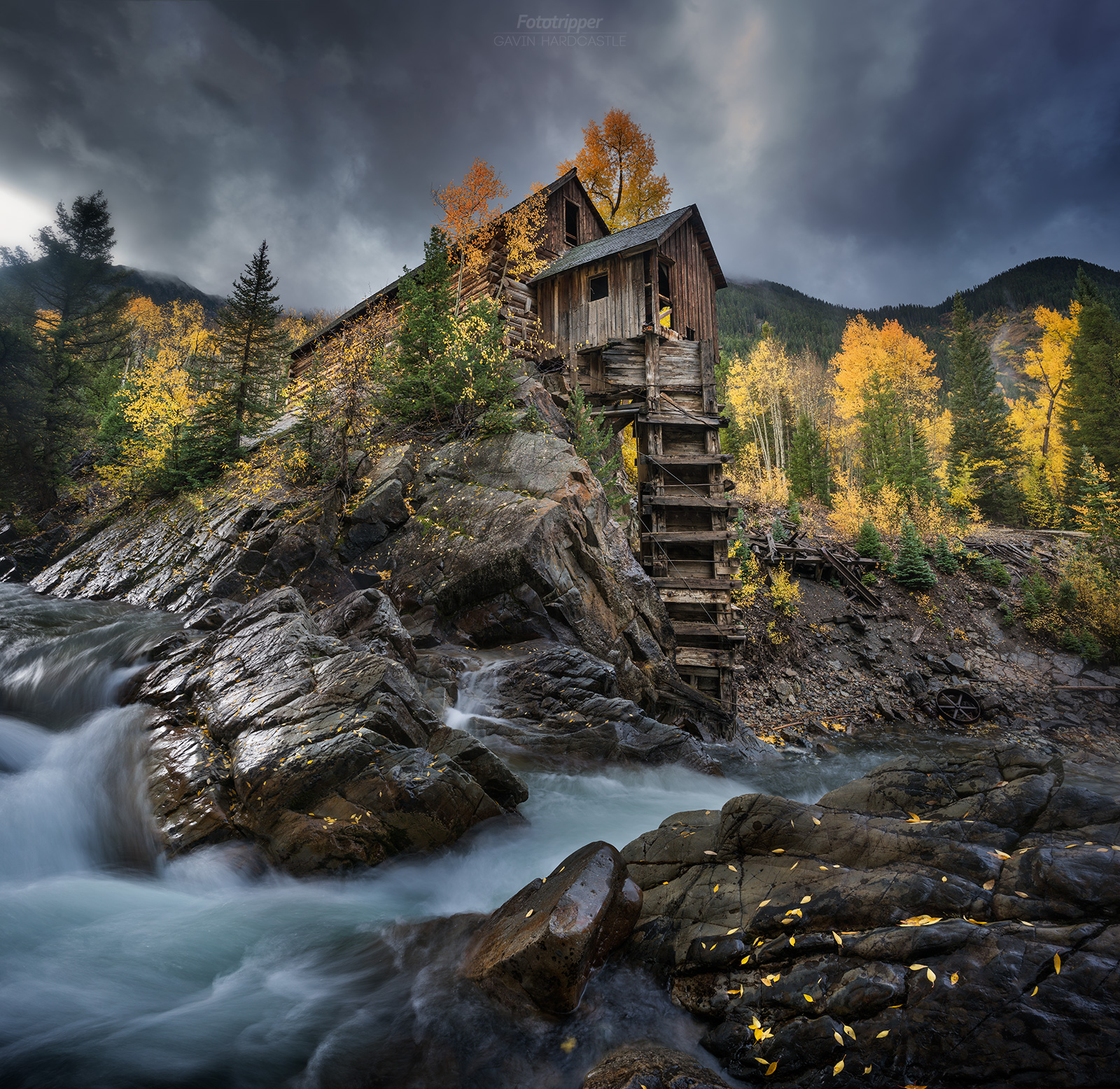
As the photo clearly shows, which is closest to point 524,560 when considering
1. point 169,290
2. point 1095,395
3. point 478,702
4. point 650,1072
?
point 478,702

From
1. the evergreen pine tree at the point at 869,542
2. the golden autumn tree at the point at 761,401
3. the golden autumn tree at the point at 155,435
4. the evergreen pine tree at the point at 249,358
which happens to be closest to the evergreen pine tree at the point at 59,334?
the golden autumn tree at the point at 155,435

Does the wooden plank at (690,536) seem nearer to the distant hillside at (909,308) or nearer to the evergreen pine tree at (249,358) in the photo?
the evergreen pine tree at (249,358)

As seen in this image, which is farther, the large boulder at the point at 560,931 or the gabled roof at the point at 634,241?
the gabled roof at the point at 634,241

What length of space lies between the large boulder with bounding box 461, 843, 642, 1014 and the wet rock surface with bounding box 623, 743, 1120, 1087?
313 mm

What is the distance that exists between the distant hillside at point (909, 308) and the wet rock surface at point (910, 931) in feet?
263

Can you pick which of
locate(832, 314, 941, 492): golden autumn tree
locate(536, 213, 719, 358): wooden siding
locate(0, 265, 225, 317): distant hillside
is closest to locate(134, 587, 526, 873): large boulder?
locate(536, 213, 719, 358): wooden siding

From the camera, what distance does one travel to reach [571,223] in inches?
931

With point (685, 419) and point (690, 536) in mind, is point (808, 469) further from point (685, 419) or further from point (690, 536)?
point (690, 536)

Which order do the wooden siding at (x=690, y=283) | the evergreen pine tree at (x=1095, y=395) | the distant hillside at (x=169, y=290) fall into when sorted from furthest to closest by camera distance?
1. the distant hillside at (x=169, y=290)
2. the evergreen pine tree at (x=1095, y=395)
3. the wooden siding at (x=690, y=283)

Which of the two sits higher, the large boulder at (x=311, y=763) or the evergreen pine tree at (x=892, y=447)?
the evergreen pine tree at (x=892, y=447)

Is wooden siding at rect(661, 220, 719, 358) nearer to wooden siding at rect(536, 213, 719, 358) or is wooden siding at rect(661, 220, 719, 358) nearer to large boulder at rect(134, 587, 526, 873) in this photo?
wooden siding at rect(536, 213, 719, 358)

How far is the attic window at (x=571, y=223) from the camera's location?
22922mm

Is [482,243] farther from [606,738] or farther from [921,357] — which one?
[921,357]

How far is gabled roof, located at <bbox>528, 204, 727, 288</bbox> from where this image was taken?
57.1 feet
